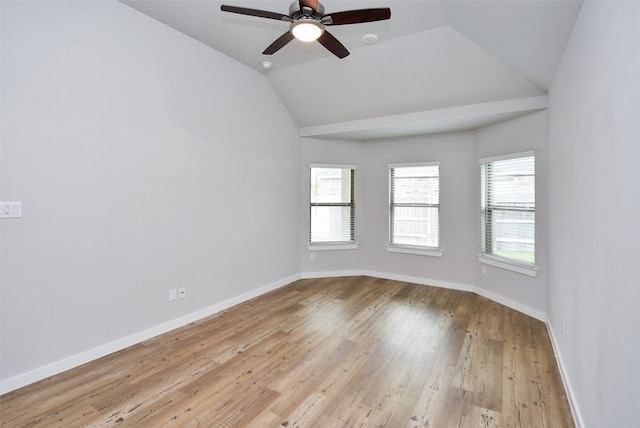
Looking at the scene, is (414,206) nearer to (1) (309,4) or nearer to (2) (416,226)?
(2) (416,226)

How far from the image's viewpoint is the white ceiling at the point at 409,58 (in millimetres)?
2541

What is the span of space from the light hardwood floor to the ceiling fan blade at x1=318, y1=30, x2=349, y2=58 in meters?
2.68

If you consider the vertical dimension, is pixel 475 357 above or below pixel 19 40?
below

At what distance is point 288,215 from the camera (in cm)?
489

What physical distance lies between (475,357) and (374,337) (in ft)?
2.99

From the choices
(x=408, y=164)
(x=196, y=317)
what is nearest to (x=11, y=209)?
(x=196, y=317)

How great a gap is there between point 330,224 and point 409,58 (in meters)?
2.86

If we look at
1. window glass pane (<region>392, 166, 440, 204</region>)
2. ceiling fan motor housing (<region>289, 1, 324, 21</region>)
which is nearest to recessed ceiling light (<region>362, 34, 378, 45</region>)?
ceiling fan motor housing (<region>289, 1, 324, 21</region>)

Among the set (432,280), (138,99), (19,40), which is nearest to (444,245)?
(432,280)

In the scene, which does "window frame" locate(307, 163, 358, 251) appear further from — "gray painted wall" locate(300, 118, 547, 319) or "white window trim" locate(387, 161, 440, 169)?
"white window trim" locate(387, 161, 440, 169)

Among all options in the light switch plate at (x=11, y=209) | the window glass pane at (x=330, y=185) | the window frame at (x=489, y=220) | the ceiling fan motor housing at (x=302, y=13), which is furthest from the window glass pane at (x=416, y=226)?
the light switch plate at (x=11, y=209)

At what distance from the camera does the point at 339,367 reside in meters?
2.52

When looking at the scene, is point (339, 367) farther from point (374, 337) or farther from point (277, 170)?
point (277, 170)

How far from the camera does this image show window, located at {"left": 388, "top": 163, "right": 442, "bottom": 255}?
4.86 metres
